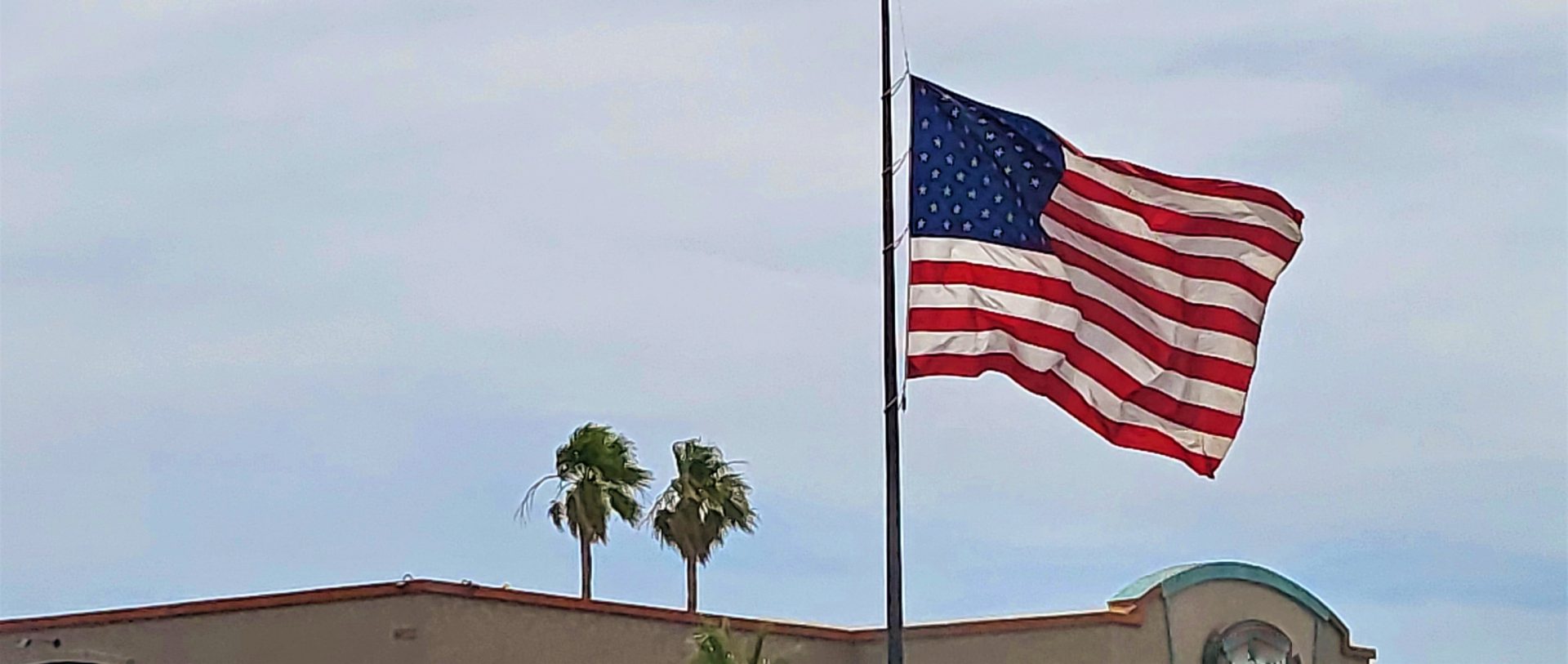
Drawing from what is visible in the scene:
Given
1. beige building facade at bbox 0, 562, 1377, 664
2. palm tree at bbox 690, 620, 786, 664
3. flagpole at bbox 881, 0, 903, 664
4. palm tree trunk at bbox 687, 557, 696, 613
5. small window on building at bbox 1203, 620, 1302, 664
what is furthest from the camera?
palm tree trunk at bbox 687, 557, 696, 613

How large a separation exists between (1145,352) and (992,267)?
4.63 feet

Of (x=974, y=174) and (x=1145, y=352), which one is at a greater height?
(x=974, y=174)

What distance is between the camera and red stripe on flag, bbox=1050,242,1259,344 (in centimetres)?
1806

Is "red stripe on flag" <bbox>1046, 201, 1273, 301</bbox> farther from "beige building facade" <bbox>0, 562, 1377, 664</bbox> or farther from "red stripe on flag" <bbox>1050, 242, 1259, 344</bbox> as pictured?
"beige building facade" <bbox>0, 562, 1377, 664</bbox>

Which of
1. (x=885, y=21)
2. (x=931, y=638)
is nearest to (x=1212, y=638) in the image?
(x=931, y=638)

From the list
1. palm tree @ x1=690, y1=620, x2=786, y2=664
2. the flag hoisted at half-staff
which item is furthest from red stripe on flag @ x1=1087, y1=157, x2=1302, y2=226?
palm tree @ x1=690, y1=620, x2=786, y2=664

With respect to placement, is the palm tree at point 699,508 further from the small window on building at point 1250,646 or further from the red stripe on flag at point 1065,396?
the red stripe on flag at point 1065,396

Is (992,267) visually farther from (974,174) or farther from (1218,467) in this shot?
(1218,467)

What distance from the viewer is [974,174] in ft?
58.5

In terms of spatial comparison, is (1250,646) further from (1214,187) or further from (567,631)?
(1214,187)

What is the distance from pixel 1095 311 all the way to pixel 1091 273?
0.30m

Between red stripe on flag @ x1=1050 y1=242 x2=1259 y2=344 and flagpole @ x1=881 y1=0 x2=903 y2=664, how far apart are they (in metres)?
1.79

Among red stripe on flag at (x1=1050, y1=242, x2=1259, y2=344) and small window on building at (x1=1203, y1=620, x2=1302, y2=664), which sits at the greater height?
red stripe on flag at (x1=1050, y1=242, x2=1259, y2=344)

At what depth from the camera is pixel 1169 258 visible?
721 inches
